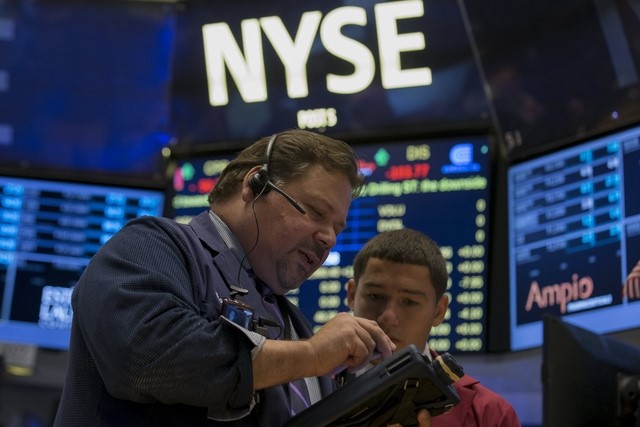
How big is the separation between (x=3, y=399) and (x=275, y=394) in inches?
138

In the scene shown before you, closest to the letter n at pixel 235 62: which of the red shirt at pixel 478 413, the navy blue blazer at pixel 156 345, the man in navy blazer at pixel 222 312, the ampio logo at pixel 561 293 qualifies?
the ampio logo at pixel 561 293

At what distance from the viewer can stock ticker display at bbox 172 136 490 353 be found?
386 centimetres

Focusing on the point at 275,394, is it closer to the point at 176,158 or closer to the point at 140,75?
the point at 176,158

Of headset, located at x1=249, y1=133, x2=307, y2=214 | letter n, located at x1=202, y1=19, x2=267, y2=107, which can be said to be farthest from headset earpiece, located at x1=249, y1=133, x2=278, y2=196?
letter n, located at x1=202, y1=19, x2=267, y2=107

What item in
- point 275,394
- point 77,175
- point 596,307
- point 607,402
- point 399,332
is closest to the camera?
point 275,394

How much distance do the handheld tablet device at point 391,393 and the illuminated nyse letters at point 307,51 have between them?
9.00ft

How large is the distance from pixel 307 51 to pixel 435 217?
0.98m

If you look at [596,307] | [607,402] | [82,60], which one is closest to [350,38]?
[82,60]

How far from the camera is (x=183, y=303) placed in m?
1.54

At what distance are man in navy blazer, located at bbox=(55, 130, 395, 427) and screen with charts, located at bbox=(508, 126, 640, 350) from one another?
1800 mm

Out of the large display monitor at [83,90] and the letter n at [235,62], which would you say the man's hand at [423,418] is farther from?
the large display monitor at [83,90]

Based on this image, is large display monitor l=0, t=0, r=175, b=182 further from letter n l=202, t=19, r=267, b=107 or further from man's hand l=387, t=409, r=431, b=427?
man's hand l=387, t=409, r=431, b=427

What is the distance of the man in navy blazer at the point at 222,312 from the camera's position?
1469mm

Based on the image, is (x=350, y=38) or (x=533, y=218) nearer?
(x=533, y=218)
